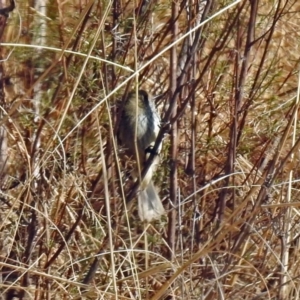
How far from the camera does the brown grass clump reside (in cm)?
191

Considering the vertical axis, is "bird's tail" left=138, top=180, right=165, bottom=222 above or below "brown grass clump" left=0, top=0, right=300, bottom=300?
below

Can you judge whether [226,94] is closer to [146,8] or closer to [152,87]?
[152,87]

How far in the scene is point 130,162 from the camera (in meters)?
2.47

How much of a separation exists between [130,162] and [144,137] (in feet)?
0.89

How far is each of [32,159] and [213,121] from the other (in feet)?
2.16

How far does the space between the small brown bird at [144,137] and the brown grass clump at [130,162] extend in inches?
2.5

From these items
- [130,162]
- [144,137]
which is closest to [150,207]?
[130,162]

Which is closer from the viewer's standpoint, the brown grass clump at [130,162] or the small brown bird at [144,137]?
the brown grass clump at [130,162]

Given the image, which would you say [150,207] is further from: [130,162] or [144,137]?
[144,137]

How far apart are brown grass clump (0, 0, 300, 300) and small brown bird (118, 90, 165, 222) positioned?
0.21ft

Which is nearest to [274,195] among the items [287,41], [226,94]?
[226,94]

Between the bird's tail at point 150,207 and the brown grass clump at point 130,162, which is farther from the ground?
the brown grass clump at point 130,162

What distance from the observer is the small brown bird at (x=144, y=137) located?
8.04 ft

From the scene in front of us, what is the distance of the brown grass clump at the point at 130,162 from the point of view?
1912 millimetres
